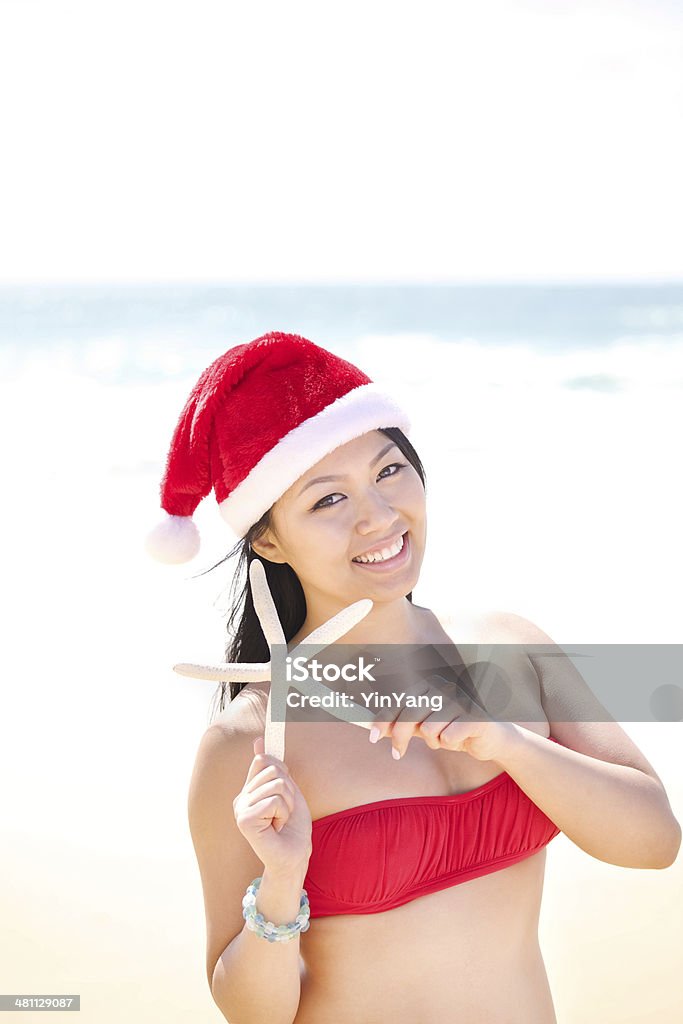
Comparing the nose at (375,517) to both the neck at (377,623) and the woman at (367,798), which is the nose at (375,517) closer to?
the woman at (367,798)

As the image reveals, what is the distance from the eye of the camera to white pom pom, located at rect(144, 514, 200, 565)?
2072 mm

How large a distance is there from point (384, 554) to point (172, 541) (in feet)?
1.45

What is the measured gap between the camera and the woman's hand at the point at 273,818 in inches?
61.8

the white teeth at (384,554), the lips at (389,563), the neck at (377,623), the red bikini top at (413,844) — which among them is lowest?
the red bikini top at (413,844)

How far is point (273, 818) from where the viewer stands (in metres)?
1.61

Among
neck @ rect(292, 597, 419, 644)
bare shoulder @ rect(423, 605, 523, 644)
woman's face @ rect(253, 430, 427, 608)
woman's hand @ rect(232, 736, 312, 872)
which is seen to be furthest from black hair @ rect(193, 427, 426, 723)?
woman's hand @ rect(232, 736, 312, 872)

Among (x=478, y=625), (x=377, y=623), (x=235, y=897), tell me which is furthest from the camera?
(x=478, y=625)

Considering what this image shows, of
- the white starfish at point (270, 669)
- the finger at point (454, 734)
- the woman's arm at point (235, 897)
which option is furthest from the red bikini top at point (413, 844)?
the finger at point (454, 734)

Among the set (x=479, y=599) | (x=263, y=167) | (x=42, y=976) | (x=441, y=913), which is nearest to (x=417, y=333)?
(x=263, y=167)

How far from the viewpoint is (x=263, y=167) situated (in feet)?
69.8

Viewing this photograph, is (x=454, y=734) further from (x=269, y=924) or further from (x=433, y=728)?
(x=269, y=924)

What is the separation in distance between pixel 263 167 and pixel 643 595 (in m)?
17.0

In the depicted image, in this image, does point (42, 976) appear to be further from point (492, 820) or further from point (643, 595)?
point (643, 595)

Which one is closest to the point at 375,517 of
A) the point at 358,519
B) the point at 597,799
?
the point at 358,519
